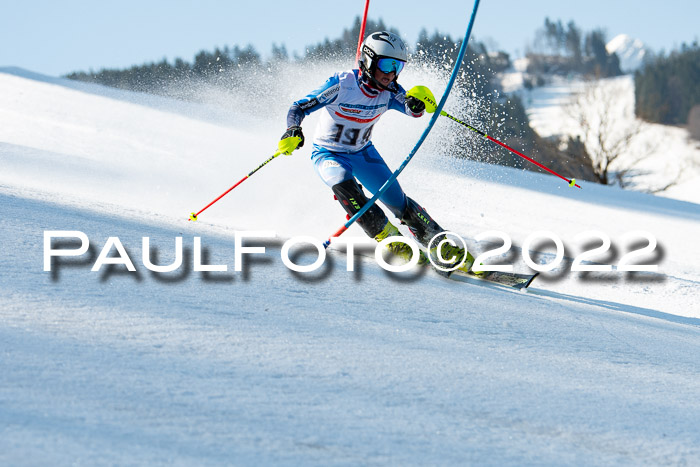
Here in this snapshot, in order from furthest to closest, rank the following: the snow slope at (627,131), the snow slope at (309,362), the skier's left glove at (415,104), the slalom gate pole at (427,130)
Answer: the snow slope at (627,131) < the skier's left glove at (415,104) < the slalom gate pole at (427,130) < the snow slope at (309,362)

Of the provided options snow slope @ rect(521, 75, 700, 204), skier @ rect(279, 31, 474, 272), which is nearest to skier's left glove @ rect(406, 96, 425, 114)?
skier @ rect(279, 31, 474, 272)

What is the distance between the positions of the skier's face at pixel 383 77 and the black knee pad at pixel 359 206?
68cm

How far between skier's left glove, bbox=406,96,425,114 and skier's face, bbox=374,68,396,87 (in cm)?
28

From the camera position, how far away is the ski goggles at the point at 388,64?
4.43 meters

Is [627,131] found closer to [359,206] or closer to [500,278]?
[500,278]

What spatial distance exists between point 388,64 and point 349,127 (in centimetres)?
53

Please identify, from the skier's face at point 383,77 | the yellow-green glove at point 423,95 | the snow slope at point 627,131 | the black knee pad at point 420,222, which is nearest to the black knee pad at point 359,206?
the black knee pad at point 420,222

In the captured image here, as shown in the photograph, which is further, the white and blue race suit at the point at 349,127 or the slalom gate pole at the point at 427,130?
the white and blue race suit at the point at 349,127

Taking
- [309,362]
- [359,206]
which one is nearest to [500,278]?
[359,206]

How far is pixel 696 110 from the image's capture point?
5831 cm

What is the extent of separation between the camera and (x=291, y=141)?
14.4 feet

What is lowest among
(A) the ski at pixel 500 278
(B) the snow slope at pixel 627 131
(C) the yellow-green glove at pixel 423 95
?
(A) the ski at pixel 500 278

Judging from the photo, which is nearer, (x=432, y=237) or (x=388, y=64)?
(x=388, y=64)

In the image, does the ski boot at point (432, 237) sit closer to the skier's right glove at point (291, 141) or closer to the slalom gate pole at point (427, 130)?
the slalom gate pole at point (427, 130)
